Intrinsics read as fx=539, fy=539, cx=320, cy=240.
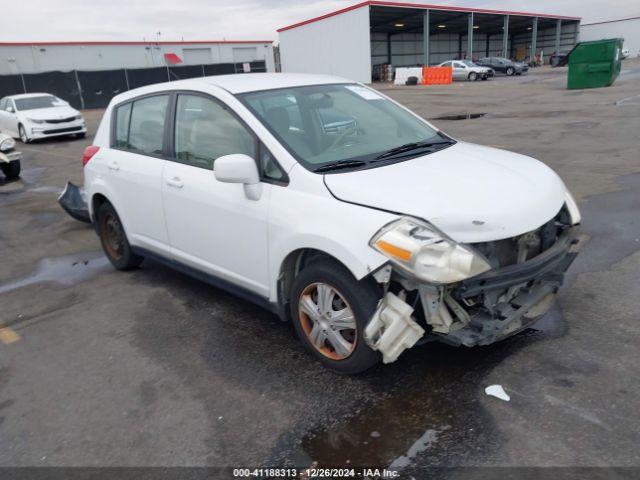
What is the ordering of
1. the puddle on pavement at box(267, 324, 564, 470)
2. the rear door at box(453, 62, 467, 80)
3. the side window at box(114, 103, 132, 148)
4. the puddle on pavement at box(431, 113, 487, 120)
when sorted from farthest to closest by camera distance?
the rear door at box(453, 62, 467, 80), the puddle on pavement at box(431, 113, 487, 120), the side window at box(114, 103, 132, 148), the puddle on pavement at box(267, 324, 564, 470)

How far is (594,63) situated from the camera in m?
24.7

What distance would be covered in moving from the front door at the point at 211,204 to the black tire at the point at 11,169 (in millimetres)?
9222

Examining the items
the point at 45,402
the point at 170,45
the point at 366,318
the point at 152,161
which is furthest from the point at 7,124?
the point at 170,45

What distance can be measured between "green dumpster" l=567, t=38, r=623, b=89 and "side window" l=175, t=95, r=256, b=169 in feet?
82.4

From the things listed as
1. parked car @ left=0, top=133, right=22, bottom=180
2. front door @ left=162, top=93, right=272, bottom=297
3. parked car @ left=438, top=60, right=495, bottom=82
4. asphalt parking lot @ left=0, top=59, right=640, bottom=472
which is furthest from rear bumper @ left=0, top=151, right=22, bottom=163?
parked car @ left=438, top=60, right=495, bottom=82

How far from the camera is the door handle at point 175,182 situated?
163 inches

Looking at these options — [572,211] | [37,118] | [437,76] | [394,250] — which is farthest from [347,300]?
[437,76]

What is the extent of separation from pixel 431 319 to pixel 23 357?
301cm

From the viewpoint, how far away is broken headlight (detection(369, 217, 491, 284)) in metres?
2.72

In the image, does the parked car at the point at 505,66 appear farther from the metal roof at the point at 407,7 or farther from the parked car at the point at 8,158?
the parked car at the point at 8,158

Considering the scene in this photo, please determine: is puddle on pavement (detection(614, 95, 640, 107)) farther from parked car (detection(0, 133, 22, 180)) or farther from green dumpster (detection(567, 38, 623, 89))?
parked car (detection(0, 133, 22, 180))

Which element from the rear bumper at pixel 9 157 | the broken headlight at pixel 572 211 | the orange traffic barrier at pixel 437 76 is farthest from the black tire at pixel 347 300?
the orange traffic barrier at pixel 437 76

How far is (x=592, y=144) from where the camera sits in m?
10.7

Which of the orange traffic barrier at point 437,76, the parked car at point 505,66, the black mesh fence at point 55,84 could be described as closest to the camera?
the black mesh fence at point 55,84
